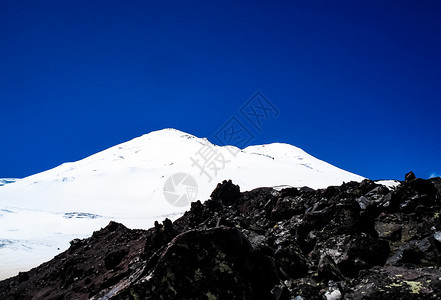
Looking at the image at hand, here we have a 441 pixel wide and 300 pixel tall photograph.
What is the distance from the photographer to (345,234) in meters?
7.81

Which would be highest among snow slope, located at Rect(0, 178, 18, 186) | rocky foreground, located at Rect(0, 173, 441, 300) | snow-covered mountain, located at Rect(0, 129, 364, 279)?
snow slope, located at Rect(0, 178, 18, 186)

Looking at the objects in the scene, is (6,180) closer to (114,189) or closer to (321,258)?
(114,189)

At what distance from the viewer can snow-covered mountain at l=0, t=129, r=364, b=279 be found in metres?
48.2

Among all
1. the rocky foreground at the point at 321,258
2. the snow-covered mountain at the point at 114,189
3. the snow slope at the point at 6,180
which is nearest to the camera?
the rocky foreground at the point at 321,258

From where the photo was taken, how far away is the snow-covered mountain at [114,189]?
48222 millimetres

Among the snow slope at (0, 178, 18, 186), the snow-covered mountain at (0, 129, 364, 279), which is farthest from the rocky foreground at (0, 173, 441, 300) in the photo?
the snow slope at (0, 178, 18, 186)

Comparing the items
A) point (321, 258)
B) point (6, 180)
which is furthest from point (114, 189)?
point (321, 258)

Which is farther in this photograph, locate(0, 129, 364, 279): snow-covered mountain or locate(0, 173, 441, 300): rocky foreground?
locate(0, 129, 364, 279): snow-covered mountain

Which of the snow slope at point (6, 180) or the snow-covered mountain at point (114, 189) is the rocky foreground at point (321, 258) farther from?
the snow slope at point (6, 180)

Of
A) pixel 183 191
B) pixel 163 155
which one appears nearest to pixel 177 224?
pixel 183 191

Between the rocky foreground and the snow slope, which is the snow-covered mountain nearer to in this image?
the snow slope

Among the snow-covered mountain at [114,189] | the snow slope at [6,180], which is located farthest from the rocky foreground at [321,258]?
the snow slope at [6,180]

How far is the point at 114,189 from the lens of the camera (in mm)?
90812

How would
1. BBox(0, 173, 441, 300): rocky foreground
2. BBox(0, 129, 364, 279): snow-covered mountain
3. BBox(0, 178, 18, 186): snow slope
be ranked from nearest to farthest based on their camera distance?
BBox(0, 173, 441, 300): rocky foreground, BBox(0, 129, 364, 279): snow-covered mountain, BBox(0, 178, 18, 186): snow slope
